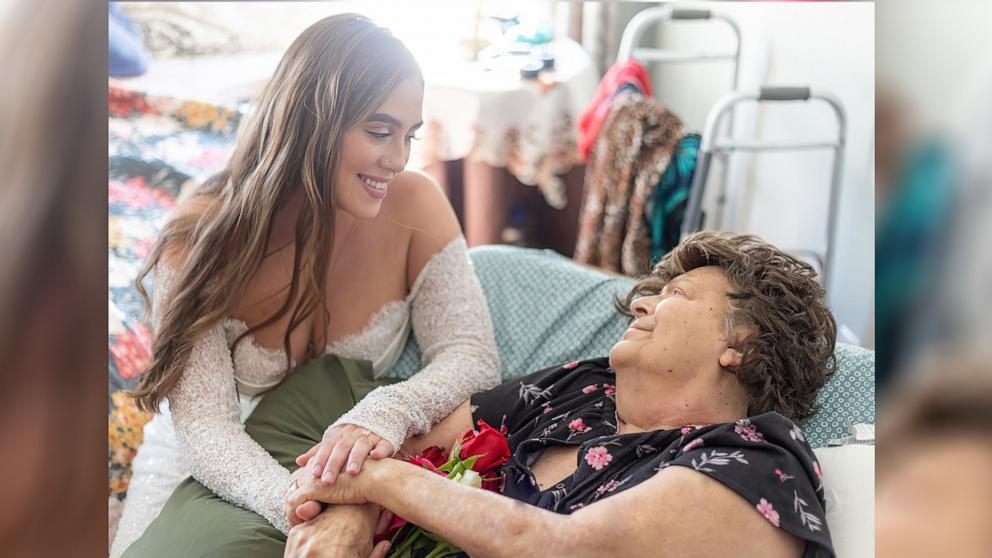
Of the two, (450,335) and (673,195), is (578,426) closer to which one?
(450,335)

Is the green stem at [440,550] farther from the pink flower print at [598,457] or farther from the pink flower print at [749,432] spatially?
the pink flower print at [749,432]

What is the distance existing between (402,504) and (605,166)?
1.42 metres

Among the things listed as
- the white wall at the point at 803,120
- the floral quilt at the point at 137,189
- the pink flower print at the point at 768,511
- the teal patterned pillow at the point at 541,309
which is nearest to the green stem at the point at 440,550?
the pink flower print at the point at 768,511

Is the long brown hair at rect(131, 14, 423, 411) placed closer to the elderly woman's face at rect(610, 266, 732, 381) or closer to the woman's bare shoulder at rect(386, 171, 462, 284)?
the woman's bare shoulder at rect(386, 171, 462, 284)

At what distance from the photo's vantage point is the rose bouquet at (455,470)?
3.31ft

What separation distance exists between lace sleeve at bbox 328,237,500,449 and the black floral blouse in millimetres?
45

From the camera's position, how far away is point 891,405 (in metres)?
0.54

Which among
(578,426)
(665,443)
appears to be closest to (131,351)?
(578,426)

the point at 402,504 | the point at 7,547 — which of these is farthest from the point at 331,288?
the point at 7,547

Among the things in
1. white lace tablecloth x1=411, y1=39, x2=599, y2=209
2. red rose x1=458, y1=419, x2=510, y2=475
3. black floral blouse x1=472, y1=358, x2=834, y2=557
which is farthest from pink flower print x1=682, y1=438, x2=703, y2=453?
white lace tablecloth x1=411, y1=39, x2=599, y2=209

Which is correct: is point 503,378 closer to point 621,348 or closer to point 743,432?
point 621,348

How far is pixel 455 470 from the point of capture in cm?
105

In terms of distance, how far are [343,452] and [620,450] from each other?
32 centimetres

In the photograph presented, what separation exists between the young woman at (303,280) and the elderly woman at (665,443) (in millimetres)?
76
